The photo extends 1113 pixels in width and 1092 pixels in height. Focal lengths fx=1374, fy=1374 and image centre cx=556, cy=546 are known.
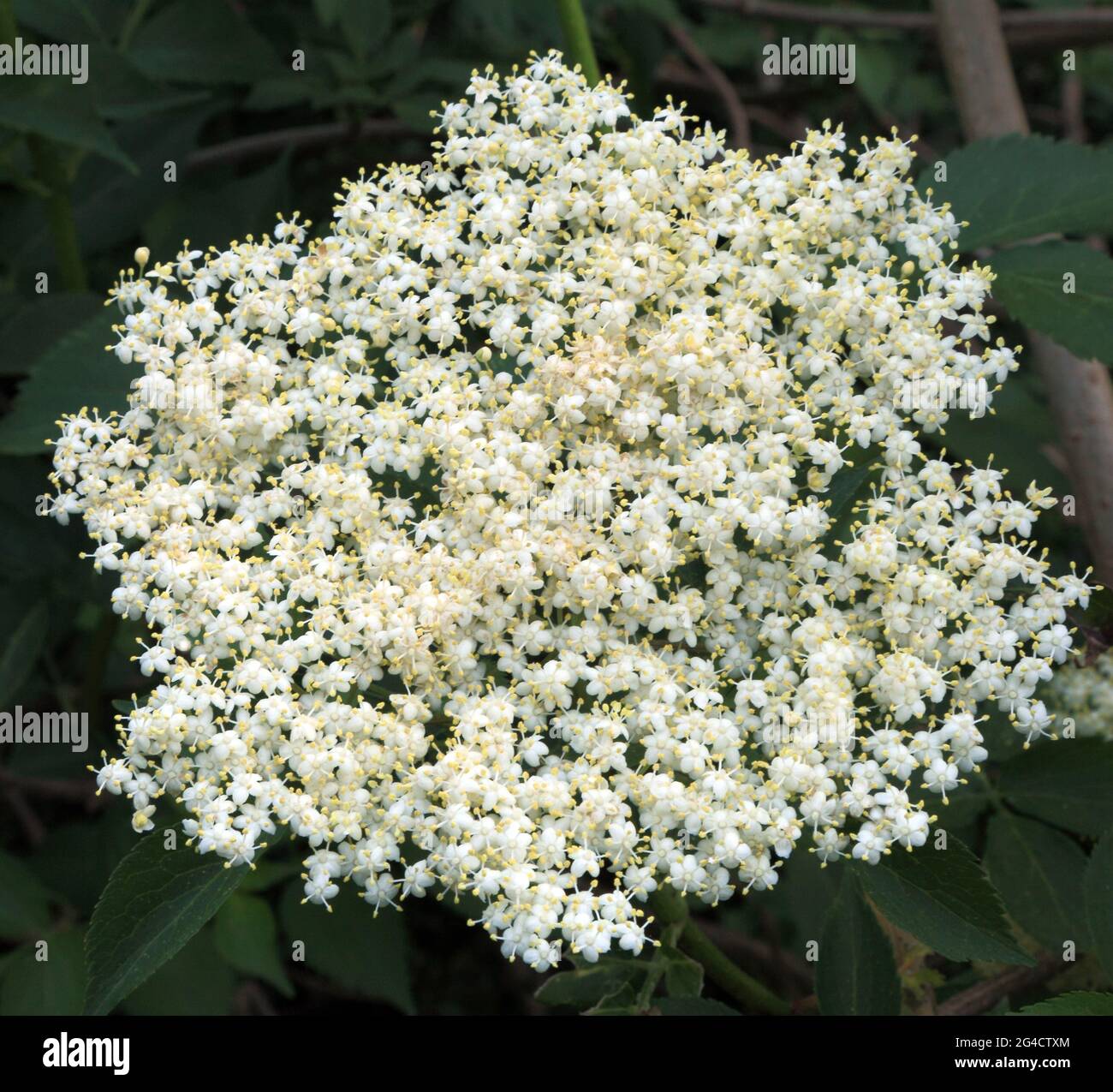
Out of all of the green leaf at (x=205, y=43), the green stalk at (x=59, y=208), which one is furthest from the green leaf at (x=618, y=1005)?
the green leaf at (x=205, y=43)

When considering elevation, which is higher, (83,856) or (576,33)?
(576,33)

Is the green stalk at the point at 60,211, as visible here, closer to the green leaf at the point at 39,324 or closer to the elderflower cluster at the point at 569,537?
the green leaf at the point at 39,324

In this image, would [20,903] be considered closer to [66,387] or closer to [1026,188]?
[66,387]

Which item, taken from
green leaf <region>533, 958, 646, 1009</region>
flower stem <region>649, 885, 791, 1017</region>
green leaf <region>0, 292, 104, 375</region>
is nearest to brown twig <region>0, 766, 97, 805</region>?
green leaf <region>0, 292, 104, 375</region>

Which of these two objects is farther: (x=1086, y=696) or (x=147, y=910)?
(x=1086, y=696)

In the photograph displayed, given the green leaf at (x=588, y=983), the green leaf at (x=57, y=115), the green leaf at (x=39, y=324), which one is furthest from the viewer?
the green leaf at (x=39, y=324)

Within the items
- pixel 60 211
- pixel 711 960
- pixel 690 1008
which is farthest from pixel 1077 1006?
pixel 60 211

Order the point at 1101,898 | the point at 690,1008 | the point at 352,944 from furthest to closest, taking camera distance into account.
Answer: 1. the point at 352,944
2. the point at 690,1008
3. the point at 1101,898
